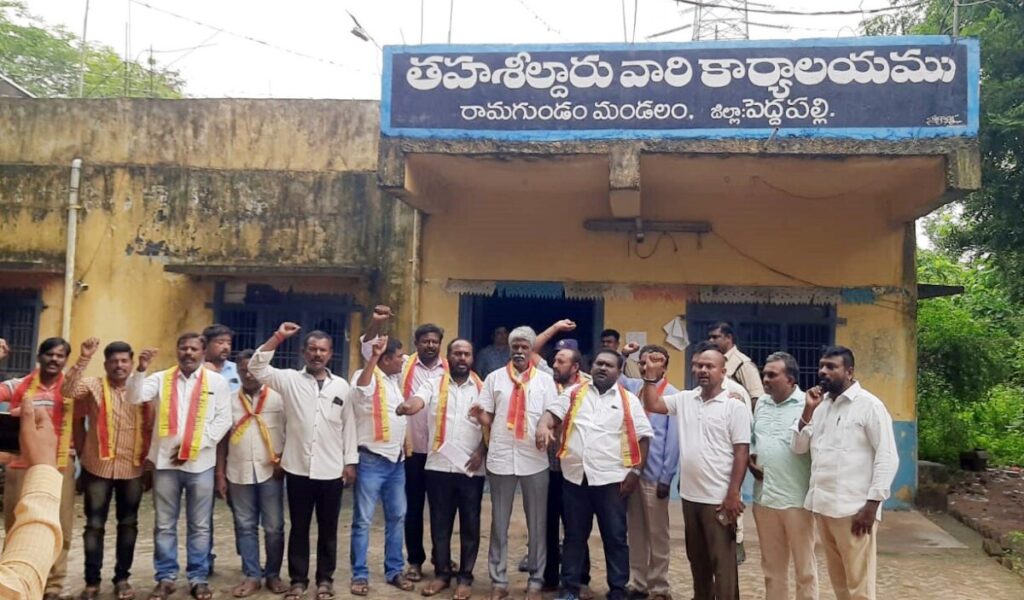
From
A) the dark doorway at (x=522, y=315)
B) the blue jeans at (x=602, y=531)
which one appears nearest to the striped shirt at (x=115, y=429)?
the blue jeans at (x=602, y=531)

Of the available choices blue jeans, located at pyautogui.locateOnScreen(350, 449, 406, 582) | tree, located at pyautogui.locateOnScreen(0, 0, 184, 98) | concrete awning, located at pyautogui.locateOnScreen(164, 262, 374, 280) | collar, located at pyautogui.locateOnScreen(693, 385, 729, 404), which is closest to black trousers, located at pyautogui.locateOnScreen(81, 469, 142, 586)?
blue jeans, located at pyautogui.locateOnScreen(350, 449, 406, 582)

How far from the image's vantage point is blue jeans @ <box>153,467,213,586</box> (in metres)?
4.80

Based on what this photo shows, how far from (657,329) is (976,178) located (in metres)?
3.03

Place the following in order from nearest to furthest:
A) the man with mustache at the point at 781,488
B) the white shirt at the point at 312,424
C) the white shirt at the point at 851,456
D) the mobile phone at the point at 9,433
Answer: the mobile phone at the point at 9,433, the white shirt at the point at 851,456, the man with mustache at the point at 781,488, the white shirt at the point at 312,424

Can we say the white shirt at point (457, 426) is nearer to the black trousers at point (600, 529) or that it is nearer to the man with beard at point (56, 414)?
the black trousers at point (600, 529)

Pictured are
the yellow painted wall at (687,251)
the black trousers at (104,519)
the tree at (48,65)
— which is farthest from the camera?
the tree at (48,65)

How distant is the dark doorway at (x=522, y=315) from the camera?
8584 mm

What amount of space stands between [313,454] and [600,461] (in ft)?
5.31

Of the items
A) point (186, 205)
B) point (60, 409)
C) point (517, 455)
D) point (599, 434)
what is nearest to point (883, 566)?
point (599, 434)

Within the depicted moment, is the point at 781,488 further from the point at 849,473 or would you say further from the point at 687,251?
the point at 687,251

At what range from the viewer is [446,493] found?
500 cm

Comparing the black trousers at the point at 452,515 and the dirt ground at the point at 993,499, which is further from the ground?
the black trousers at the point at 452,515

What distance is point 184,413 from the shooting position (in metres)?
4.82

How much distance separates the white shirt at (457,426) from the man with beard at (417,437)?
0.15 m
